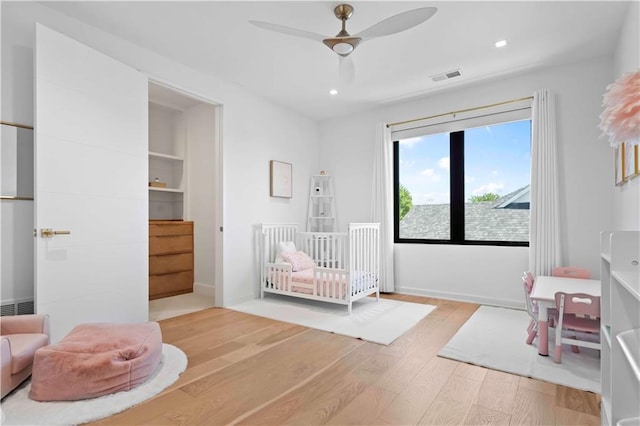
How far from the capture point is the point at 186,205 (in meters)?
4.84

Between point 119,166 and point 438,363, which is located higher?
point 119,166

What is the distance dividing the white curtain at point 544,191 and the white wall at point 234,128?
2.98 meters

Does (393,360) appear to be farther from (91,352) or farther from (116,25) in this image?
(116,25)

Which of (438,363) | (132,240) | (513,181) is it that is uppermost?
(513,181)

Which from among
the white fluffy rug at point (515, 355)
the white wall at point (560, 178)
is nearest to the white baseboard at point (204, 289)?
the white wall at point (560, 178)

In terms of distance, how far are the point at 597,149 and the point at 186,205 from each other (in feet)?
16.4

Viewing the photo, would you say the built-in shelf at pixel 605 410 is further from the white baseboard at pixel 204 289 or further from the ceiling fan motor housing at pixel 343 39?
the white baseboard at pixel 204 289

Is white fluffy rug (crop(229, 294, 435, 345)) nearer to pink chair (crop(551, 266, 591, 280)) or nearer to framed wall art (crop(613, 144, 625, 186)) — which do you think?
pink chair (crop(551, 266, 591, 280))

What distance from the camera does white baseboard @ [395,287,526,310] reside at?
3.74 meters

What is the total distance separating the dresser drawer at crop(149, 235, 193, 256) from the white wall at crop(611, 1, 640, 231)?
4705 mm

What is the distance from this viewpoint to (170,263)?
175 inches

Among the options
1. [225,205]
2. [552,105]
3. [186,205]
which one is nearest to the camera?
[552,105]

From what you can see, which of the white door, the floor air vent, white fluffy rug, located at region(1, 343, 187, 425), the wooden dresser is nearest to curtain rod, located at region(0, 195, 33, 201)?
the white door

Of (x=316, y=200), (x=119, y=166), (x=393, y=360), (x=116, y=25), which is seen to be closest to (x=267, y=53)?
(x=116, y=25)
